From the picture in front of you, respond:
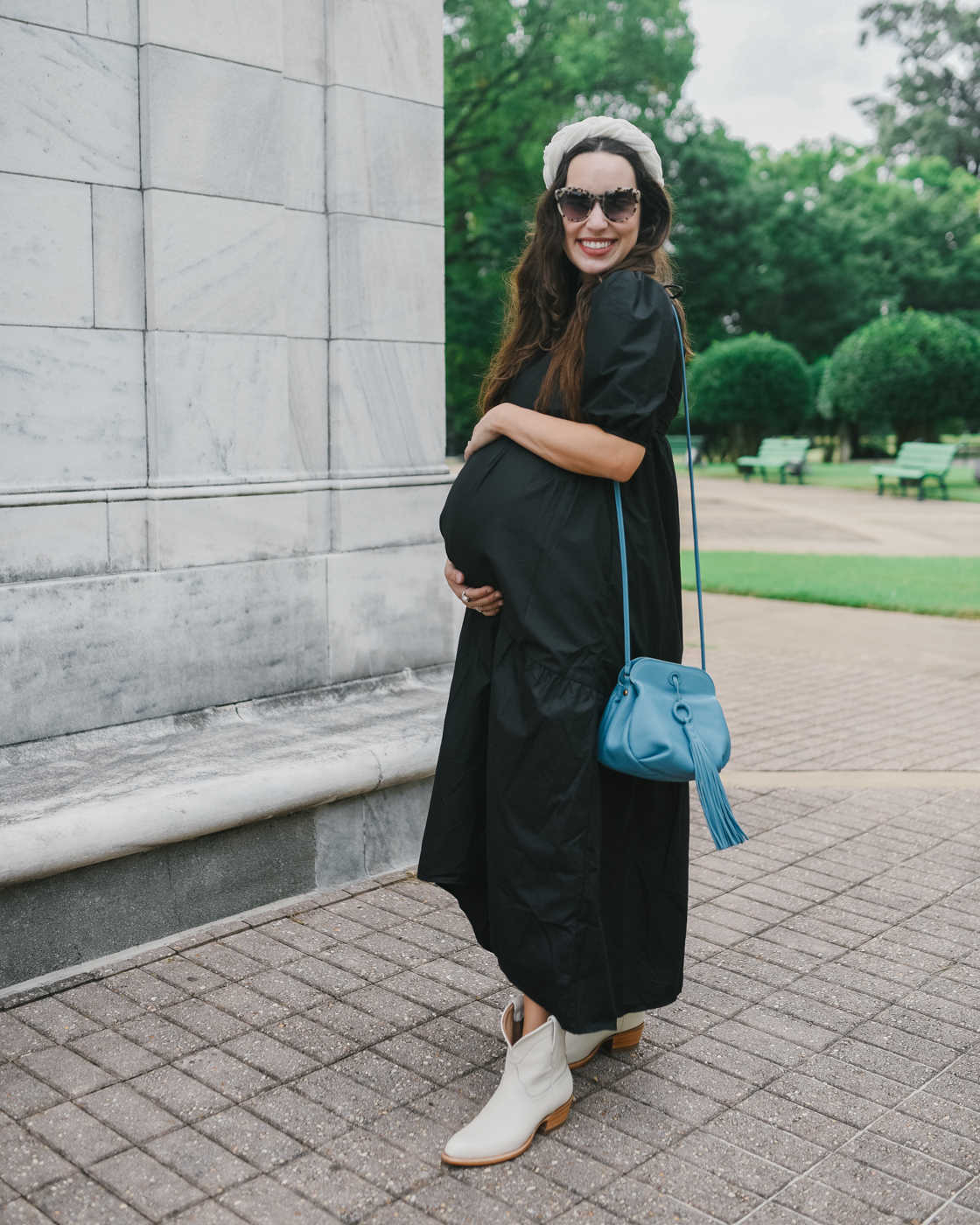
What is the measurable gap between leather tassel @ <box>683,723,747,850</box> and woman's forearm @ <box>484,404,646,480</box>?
1.83ft

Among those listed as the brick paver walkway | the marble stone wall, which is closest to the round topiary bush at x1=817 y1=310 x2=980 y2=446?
the marble stone wall

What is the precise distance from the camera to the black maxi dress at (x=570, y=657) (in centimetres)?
263

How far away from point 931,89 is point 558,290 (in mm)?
62680

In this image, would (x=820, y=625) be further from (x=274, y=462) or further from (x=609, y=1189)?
(x=609, y=1189)

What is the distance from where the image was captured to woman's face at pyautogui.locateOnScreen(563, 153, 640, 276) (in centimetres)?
272

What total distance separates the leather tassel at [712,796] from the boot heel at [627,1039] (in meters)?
0.72

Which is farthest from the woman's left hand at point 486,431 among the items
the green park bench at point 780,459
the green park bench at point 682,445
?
the green park bench at point 682,445

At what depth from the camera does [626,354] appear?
102 inches

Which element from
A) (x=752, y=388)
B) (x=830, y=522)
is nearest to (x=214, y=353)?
(x=830, y=522)

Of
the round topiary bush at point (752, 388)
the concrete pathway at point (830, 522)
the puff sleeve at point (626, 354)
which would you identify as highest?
the round topiary bush at point (752, 388)

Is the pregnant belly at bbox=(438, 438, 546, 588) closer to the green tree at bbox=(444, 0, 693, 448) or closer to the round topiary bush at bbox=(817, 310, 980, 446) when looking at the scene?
the green tree at bbox=(444, 0, 693, 448)

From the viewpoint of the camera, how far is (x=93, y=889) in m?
3.52

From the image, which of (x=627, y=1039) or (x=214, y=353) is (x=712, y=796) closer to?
(x=627, y=1039)

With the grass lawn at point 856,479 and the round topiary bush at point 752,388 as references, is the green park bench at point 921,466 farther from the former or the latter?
the round topiary bush at point 752,388
